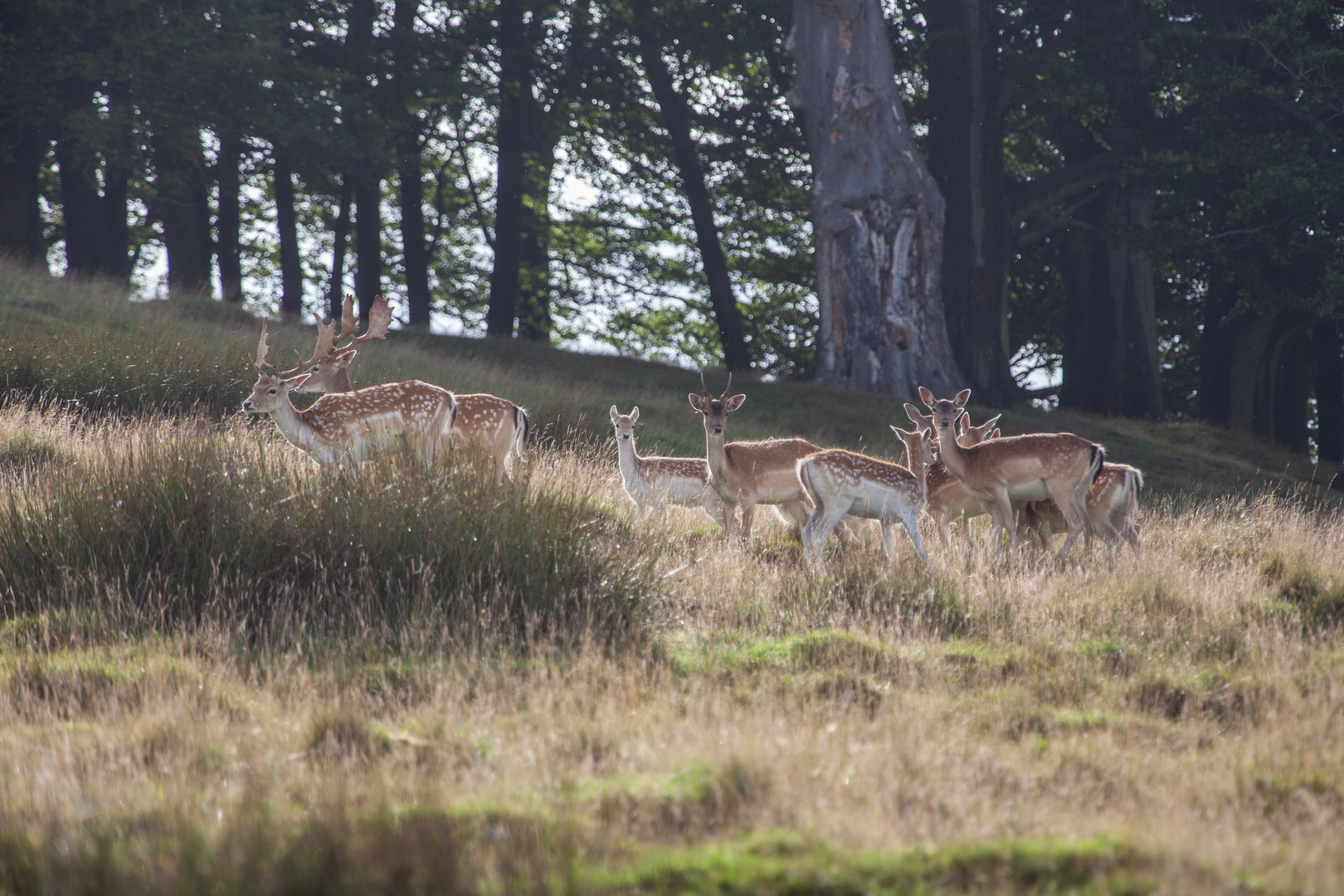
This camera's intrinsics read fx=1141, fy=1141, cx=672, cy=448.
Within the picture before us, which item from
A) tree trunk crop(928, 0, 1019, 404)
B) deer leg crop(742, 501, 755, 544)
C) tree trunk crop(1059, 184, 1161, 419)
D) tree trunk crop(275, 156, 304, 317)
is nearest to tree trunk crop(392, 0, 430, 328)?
tree trunk crop(275, 156, 304, 317)

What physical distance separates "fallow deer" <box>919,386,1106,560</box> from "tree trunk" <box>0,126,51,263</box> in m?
17.7

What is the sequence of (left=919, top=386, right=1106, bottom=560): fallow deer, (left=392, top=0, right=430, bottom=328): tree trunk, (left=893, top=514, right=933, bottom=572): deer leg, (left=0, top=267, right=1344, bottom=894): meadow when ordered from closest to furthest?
(left=0, top=267, right=1344, bottom=894): meadow < (left=893, top=514, right=933, bottom=572): deer leg < (left=919, top=386, right=1106, bottom=560): fallow deer < (left=392, top=0, right=430, bottom=328): tree trunk

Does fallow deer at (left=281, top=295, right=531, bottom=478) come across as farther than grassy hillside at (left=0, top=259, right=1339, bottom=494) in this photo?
No

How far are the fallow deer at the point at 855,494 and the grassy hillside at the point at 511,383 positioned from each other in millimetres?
5666

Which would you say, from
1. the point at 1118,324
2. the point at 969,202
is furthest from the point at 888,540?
the point at 1118,324

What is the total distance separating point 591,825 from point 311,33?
24.0m

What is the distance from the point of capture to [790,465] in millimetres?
9492

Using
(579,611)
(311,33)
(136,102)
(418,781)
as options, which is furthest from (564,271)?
(418,781)

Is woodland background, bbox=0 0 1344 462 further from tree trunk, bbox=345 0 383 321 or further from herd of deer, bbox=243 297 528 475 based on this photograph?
herd of deer, bbox=243 297 528 475

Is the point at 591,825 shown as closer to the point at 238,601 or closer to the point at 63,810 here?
the point at 63,810

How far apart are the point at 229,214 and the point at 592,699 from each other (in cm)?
2360

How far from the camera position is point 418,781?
3.97m

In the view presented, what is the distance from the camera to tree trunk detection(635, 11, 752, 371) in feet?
76.1

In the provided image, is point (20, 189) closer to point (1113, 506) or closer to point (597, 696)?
point (1113, 506)
